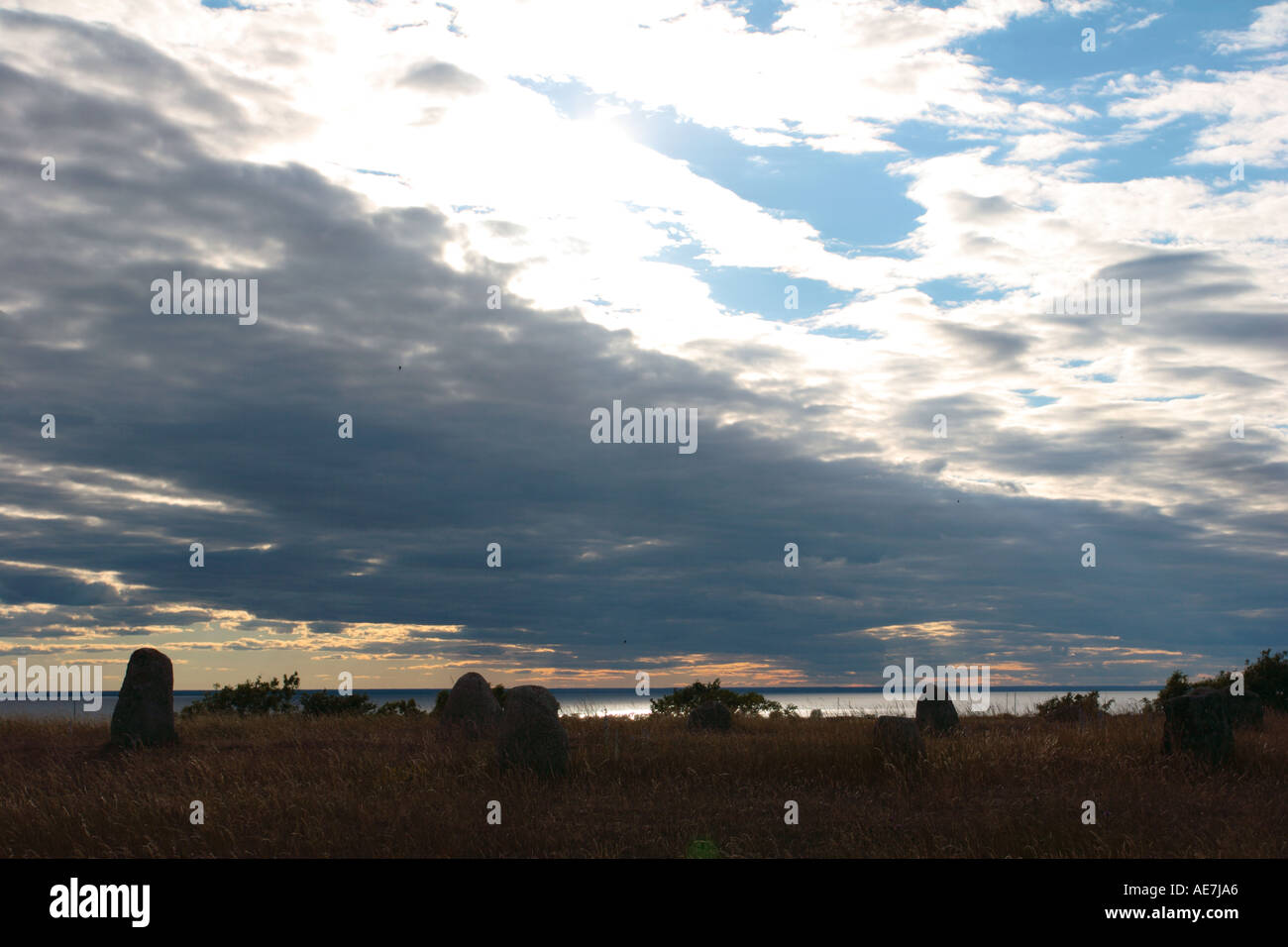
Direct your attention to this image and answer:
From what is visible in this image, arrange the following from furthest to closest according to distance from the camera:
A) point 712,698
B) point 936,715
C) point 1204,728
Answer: point 712,698 → point 936,715 → point 1204,728

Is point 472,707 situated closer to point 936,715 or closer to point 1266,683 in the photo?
point 936,715

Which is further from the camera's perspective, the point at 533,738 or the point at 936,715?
the point at 936,715

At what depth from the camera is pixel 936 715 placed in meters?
19.8

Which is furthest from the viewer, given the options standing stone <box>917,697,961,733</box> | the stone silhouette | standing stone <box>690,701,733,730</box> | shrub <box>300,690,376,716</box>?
shrub <box>300,690,376,716</box>

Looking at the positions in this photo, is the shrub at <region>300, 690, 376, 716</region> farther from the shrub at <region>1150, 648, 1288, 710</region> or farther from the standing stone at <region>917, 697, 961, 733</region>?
the shrub at <region>1150, 648, 1288, 710</region>

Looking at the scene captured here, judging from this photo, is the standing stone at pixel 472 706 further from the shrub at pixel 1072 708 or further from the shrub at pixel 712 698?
the shrub at pixel 1072 708

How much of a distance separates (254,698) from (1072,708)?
79.8 feet

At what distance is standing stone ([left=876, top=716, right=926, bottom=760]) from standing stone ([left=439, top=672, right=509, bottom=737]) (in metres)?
7.96

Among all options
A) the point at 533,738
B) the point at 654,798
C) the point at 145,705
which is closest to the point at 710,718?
the point at 533,738

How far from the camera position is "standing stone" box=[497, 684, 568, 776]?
14312 mm

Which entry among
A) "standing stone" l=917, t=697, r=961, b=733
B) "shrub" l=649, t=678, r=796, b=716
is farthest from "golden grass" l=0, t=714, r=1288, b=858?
"shrub" l=649, t=678, r=796, b=716

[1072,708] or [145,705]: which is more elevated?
[145,705]
